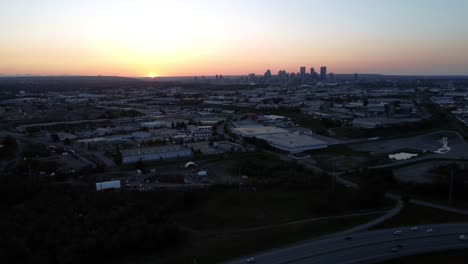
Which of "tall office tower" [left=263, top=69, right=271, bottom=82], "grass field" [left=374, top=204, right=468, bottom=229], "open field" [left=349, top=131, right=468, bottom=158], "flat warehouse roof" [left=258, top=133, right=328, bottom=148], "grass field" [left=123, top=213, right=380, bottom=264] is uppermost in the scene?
"tall office tower" [left=263, top=69, right=271, bottom=82]

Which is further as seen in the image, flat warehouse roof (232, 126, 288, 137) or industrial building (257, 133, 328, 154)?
flat warehouse roof (232, 126, 288, 137)

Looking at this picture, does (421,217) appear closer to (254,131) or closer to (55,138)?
(254,131)

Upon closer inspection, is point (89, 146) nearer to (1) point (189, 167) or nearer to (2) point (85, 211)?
(1) point (189, 167)

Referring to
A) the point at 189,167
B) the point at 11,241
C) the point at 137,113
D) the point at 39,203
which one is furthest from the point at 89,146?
the point at 137,113

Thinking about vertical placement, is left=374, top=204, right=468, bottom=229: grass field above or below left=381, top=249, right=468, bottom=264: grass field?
above

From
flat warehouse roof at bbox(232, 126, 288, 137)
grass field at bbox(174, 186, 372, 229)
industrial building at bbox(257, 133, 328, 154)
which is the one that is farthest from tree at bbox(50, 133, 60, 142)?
grass field at bbox(174, 186, 372, 229)

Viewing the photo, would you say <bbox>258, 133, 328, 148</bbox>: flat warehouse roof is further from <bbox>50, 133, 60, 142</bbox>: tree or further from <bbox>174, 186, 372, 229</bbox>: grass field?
<bbox>50, 133, 60, 142</bbox>: tree

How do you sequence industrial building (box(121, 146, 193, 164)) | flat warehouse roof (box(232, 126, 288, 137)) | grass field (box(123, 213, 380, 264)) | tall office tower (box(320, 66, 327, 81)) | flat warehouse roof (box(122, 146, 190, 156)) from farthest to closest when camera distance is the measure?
tall office tower (box(320, 66, 327, 81)) → flat warehouse roof (box(232, 126, 288, 137)) → flat warehouse roof (box(122, 146, 190, 156)) → industrial building (box(121, 146, 193, 164)) → grass field (box(123, 213, 380, 264))

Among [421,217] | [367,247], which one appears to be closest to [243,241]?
[367,247]

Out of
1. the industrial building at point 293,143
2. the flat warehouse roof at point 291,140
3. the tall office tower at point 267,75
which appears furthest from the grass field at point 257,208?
the tall office tower at point 267,75
